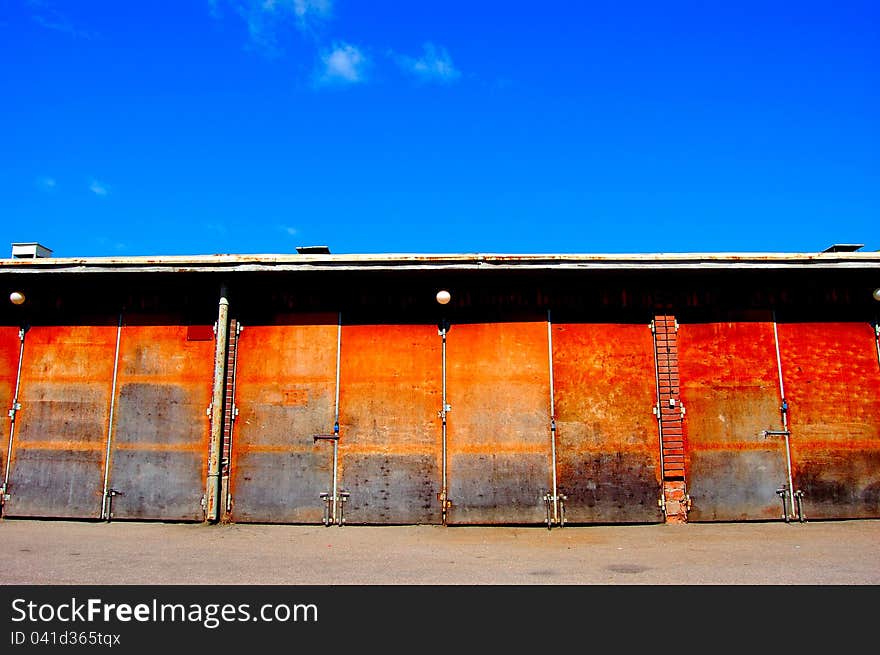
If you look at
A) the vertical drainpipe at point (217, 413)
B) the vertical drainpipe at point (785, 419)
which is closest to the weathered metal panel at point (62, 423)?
the vertical drainpipe at point (217, 413)

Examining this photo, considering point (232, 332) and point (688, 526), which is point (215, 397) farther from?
point (688, 526)

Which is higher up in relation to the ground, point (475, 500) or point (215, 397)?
point (215, 397)

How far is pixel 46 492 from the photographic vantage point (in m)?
9.11

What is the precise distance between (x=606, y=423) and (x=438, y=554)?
326cm

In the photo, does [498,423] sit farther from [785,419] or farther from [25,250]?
[25,250]

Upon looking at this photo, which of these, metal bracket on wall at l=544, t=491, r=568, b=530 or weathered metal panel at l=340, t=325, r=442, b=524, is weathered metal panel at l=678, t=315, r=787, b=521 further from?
weathered metal panel at l=340, t=325, r=442, b=524

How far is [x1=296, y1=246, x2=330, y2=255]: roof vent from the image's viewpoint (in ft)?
31.5

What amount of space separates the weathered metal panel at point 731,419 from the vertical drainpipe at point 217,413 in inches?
253

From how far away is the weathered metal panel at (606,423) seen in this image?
28.6 feet
